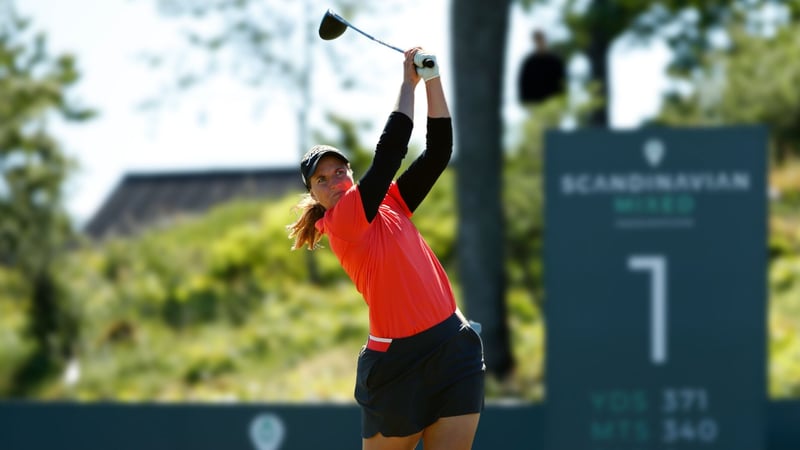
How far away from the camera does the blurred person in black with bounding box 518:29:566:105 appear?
11266 mm

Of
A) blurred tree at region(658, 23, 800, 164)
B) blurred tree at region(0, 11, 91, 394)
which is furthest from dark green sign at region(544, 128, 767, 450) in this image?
blurred tree at region(658, 23, 800, 164)

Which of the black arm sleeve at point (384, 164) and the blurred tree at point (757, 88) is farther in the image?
the blurred tree at point (757, 88)

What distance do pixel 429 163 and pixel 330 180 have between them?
36 centimetres

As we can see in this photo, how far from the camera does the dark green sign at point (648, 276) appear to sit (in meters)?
6.79

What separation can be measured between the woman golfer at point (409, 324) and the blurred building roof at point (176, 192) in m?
12.1

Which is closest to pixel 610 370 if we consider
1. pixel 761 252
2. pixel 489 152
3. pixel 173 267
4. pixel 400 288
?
pixel 761 252

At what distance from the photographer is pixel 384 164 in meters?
3.92

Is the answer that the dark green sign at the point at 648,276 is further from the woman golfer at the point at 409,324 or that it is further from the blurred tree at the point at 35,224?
the blurred tree at the point at 35,224

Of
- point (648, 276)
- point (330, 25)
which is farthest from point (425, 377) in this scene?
point (648, 276)

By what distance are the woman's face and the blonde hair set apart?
0.31 ft

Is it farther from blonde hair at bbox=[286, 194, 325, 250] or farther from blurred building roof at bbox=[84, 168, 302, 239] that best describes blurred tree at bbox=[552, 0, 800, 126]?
blonde hair at bbox=[286, 194, 325, 250]

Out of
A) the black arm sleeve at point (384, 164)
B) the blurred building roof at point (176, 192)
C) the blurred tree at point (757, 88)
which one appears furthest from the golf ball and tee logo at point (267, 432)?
the blurred tree at point (757, 88)

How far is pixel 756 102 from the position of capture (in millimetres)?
15219

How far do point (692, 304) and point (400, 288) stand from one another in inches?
123
